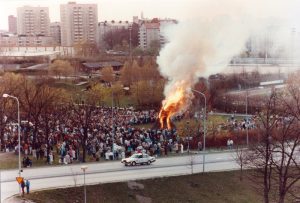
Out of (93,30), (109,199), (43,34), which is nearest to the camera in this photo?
(109,199)

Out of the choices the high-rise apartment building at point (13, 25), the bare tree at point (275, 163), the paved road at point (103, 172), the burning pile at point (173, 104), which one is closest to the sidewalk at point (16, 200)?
the paved road at point (103, 172)

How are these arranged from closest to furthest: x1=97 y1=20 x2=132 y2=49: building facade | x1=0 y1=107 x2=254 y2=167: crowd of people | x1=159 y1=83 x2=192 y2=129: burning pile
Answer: x1=0 y1=107 x2=254 y2=167: crowd of people, x1=159 y1=83 x2=192 y2=129: burning pile, x1=97 y1=20 x2=132 y2=49: building facade

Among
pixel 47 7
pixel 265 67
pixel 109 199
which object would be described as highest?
pixel 47 7

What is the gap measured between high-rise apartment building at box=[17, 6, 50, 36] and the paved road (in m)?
69.8

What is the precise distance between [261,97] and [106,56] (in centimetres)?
3580

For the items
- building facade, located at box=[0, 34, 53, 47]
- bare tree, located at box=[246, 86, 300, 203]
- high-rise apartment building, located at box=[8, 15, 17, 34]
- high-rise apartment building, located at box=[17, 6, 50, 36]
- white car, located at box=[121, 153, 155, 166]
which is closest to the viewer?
bare tree, located at box=[246, 86, 300, 203]

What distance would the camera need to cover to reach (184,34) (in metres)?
35.5

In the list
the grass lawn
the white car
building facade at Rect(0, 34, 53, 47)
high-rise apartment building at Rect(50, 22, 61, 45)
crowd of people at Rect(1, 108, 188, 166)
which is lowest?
the grass lawn

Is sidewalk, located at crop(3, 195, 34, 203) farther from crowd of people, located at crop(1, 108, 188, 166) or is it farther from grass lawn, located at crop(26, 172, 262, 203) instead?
crowd of people, located at crop(1, 108, 188, 166)

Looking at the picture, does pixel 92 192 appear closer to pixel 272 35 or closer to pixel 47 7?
pixel 272 35

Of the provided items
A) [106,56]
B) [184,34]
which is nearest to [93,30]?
[106,56]

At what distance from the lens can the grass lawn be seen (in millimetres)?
20922

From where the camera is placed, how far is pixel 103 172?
24250 mm

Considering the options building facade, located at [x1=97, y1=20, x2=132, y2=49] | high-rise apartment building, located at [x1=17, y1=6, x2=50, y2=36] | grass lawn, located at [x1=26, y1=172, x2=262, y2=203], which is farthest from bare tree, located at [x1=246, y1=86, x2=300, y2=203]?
building facade, located at [x1=97, y1=20, x2=132, y2=49]
